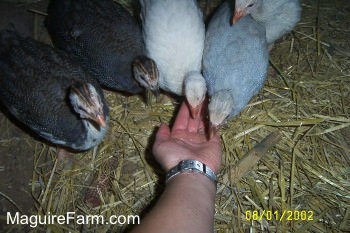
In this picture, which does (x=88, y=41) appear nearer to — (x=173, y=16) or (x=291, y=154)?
(x=173, y=16)

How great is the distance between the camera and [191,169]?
276cm

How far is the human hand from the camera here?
9.64ft

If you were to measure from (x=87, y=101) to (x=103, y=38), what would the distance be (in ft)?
3.37

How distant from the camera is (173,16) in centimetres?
359

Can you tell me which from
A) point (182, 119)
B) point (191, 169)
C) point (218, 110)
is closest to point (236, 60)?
point (218, 110)

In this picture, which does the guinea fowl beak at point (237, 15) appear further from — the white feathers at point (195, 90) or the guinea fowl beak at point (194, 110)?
the guinea fowl beak at point (194, 110)

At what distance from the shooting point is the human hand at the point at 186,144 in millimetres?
2939

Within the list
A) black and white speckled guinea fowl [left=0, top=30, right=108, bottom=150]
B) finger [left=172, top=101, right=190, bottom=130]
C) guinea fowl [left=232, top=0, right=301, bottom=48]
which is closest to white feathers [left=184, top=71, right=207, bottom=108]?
finger [left=172, top=101, right=190, bottom=130]

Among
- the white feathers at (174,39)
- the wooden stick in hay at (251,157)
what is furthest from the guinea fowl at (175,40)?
the wooden stick in hay at (251,157)

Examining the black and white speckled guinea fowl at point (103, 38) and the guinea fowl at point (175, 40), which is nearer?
the guinea fowl at point (175, 40)

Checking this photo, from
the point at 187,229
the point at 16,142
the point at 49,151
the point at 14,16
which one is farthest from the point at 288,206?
the point at 14,16
